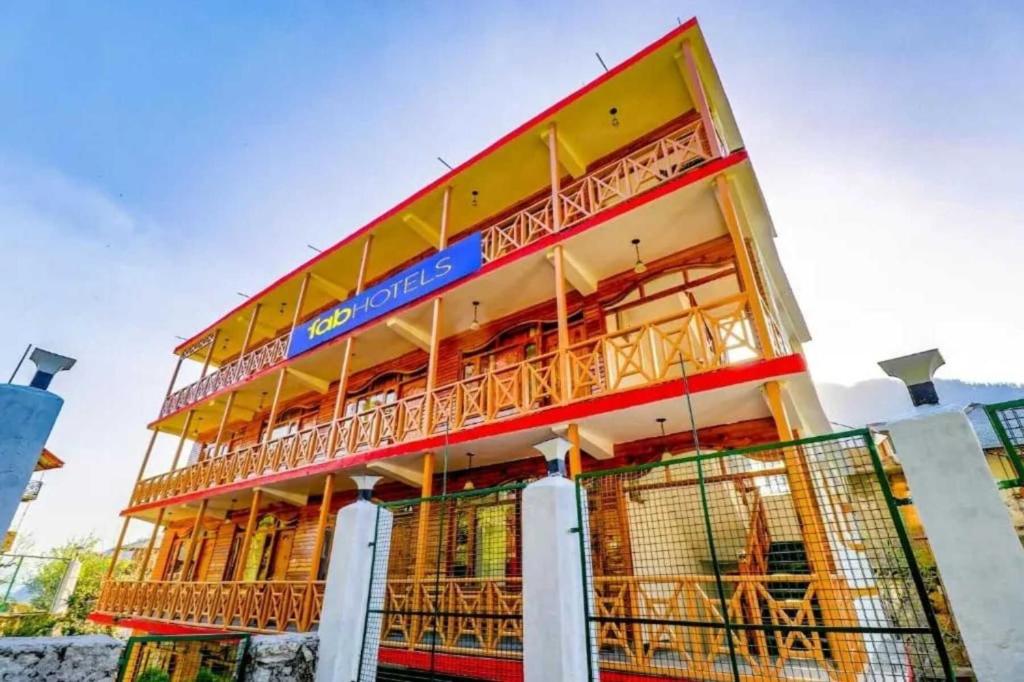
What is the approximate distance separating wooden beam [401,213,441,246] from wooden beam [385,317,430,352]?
2798mm

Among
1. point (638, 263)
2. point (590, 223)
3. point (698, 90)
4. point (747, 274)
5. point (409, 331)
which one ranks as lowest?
point (747, 274)

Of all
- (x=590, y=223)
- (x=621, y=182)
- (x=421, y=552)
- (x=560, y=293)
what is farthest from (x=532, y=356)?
(x=421, y=552)

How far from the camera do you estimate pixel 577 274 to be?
881 cm

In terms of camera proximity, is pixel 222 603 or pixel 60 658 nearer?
pixel 60 658

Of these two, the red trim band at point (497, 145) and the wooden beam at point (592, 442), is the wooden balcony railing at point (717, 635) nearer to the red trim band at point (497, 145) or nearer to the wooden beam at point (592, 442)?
the wooden beam at point (592, 442)

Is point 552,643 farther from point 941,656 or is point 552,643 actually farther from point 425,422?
point 425,422

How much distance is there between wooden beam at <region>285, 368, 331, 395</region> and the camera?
13.1 m

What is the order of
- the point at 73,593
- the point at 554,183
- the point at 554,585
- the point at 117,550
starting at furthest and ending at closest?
the point at 73,593 < the point at 117,550 < the point at 554,183 < the point at 554,585

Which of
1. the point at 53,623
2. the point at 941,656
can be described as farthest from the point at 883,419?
the point at 53,623

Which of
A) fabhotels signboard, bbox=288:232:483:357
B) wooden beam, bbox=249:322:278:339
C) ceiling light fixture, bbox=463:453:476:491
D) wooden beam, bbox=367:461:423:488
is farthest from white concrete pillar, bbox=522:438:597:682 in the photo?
wooden beam, bbox=249:322:278:339

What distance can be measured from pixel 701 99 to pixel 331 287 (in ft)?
38.5

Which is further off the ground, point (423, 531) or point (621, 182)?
point (621, 182)

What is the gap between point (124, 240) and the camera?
60.2ft

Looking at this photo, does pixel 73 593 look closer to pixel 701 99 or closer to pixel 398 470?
pixel 398 470
